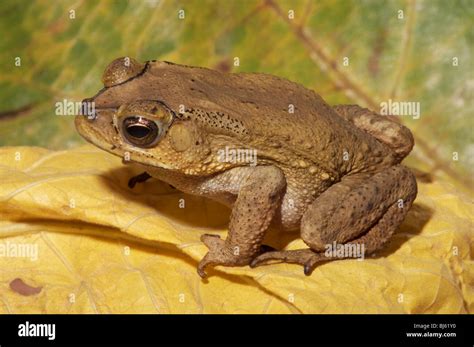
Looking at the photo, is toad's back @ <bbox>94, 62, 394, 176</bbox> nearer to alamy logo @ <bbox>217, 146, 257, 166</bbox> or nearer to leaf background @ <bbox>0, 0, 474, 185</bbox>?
alamy logo @ <bbox>217, 146, 257, 166</bbox>

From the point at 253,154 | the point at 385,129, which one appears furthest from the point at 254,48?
the point at 253,154

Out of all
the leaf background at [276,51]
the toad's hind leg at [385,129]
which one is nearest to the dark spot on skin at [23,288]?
the leaf background at [276,51]

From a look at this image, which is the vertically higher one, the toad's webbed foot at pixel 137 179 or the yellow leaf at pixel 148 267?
the toad's webbed foot at pixel 137 179

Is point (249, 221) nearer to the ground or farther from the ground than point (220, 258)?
farther from the ground
